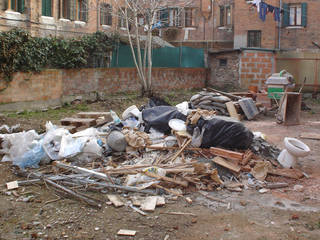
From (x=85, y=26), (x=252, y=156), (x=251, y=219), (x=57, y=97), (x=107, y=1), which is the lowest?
(x=251, y=219)

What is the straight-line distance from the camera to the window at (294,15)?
25.8m

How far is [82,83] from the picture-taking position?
16812 mm

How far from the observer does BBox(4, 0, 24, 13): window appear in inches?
697

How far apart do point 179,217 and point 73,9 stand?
1907 centimetres

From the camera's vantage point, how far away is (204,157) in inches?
291

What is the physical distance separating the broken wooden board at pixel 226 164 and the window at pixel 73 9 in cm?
1612

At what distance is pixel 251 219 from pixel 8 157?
195 inches

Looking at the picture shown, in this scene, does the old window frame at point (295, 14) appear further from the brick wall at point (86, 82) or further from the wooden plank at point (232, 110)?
the wooden plank at point (232, 110)

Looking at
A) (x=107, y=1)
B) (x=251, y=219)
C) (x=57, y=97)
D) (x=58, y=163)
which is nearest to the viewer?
(x=251, y=219)

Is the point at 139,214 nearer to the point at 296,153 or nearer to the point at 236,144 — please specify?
the point at 236,144

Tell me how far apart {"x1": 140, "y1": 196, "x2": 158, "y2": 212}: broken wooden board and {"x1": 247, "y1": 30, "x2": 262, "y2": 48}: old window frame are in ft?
75.8

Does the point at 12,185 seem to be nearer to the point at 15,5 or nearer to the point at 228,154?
the point at 228,154

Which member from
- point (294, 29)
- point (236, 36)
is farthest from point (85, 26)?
point (294, 29)

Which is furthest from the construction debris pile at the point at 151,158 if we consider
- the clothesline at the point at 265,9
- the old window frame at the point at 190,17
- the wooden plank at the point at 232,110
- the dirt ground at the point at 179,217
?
the old window frame at the point at 190,17
